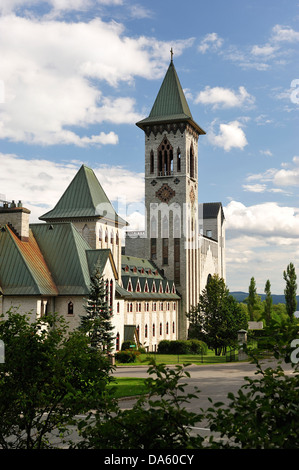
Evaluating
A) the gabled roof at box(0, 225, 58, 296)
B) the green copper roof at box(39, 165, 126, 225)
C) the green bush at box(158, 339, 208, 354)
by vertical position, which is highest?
the green copper roof at box(39, 165, 126, 225)

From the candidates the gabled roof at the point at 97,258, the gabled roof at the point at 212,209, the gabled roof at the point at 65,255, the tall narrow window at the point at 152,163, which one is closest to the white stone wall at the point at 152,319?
the gabled roof at the point at 97,258

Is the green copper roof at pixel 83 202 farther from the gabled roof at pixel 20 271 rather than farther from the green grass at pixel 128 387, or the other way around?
the green grass at pixel 128 387

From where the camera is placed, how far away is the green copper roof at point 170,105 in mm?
84625

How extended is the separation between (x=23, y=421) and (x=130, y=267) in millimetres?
61845

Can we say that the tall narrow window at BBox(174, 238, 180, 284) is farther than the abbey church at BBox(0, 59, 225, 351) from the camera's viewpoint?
Yes

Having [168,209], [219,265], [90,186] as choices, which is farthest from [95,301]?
[219,265]

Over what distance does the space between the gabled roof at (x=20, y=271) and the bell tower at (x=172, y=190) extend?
41071 mm

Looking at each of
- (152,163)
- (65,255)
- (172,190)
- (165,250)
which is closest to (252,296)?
(165,250)

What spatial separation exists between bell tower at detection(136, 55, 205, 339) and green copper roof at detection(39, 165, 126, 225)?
23162 millimetres

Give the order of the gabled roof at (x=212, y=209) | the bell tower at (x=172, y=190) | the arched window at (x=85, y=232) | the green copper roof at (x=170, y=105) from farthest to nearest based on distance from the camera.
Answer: the gabled roof at (x=212, y=209) → the green copper roof at (x=170, y=105) → the bell tower at (x=172, y=190) → the arched window at (x=85, y=232)

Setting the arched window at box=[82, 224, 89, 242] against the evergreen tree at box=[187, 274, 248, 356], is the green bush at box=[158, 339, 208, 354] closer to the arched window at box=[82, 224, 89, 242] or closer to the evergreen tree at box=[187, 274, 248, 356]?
the evergreen tree at box=[187, 274, 248, 356]

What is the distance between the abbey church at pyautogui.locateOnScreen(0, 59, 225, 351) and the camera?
42853 millimetres

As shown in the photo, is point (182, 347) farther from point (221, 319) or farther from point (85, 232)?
point (85, 232)

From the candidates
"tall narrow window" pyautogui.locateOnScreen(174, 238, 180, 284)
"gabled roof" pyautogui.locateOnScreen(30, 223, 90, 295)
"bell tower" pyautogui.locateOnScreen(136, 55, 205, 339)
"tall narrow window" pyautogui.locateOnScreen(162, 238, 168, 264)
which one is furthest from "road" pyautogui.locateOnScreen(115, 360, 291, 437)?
"tall narrow window" pyautogui.locateOnScreen(162, 238, 168, 264)
